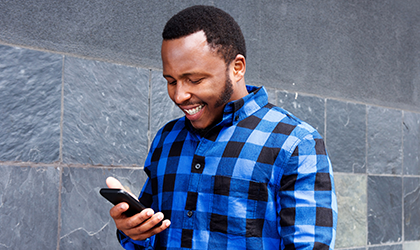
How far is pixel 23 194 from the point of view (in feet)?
8.87

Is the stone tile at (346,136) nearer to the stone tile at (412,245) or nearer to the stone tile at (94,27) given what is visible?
the stone tile at (412,245)

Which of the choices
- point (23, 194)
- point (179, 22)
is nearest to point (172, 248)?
point (179, 22)

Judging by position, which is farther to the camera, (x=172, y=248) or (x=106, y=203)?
(x=106, y=203)

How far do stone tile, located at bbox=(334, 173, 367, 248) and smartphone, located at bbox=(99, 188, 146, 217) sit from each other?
3.16 m

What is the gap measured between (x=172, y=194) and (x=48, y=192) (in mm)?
1333

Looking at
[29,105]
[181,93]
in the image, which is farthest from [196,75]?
[29,105]

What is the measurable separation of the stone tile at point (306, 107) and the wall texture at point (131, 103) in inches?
0.5

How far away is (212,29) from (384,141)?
3.80 metres

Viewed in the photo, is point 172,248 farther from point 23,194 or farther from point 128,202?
point 23,194

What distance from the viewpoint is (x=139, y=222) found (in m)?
1.61

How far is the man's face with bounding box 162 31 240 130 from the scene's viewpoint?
1.65m

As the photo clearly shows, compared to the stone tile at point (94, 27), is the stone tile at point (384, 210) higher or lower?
lower

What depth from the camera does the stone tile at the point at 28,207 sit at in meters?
2.63

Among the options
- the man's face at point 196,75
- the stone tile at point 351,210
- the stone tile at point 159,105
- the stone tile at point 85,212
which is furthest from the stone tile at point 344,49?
the man's face at point 196,75
